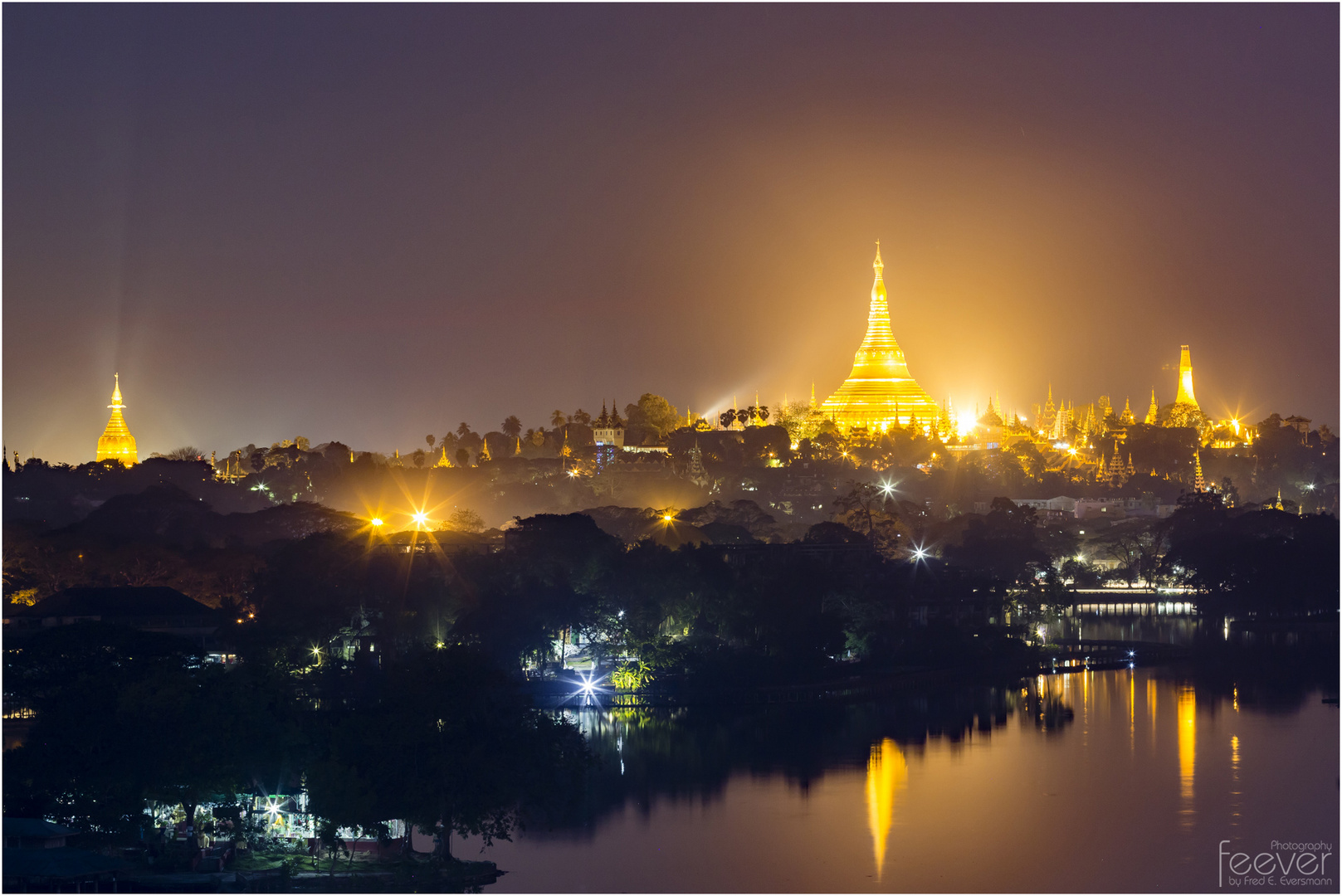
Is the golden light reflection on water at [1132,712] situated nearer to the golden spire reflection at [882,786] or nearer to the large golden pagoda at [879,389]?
the golden spire reflection at [882,786]

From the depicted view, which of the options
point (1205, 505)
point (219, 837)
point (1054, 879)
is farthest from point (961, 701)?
point (1205, 505)

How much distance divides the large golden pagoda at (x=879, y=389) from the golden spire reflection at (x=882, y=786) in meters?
80.8

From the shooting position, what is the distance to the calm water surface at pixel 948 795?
117ft

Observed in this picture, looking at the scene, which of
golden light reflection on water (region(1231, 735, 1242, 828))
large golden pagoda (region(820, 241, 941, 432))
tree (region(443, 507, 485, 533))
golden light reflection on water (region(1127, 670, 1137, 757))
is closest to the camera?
golden light reflection on water (region(1231, 735, 1242, 828))

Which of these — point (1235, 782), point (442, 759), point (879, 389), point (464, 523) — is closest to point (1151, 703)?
point (1235, 782)

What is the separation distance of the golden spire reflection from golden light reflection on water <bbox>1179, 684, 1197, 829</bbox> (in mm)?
4790

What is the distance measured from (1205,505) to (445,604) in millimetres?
44581

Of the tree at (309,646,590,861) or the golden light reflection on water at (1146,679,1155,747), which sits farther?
the golden light reflection on water at (1146,679,1155,747)

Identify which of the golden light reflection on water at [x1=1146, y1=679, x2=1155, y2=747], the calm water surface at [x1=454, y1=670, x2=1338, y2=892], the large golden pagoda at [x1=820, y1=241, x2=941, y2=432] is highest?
the large golden pagoda at [x1=820, y1=241, x2=941, y2=432]

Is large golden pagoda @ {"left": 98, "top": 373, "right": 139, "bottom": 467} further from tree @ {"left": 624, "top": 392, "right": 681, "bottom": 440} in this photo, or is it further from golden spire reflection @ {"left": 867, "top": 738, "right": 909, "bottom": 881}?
golden spire reflection @ {"left": 867, "top": 738, "right": 909, "bottom": 881}

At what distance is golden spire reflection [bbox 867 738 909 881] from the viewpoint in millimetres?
37625

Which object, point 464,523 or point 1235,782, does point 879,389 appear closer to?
point 464,523

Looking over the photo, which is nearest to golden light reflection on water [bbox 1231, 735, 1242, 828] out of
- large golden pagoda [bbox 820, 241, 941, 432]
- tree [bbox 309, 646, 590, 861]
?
tree [bbox 309, 646, 590, 861]

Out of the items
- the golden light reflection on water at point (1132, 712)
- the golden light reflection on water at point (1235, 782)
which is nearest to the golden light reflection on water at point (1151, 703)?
the golden light reflection on water at point (1132, 712)
